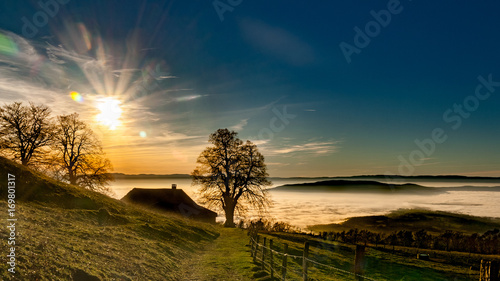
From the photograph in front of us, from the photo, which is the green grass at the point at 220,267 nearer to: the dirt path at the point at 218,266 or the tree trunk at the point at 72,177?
the dirt path at the point at 218,266

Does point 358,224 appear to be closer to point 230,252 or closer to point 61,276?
point 230,252

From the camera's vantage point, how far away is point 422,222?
105250 millimetres

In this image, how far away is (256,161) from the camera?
1660 inches

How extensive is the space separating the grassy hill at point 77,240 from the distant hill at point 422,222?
268ft

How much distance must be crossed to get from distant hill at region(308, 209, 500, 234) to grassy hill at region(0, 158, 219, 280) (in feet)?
268

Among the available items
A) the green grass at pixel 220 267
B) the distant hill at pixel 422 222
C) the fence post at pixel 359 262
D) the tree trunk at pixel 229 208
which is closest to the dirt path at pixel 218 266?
the green grass at pixel 220 267

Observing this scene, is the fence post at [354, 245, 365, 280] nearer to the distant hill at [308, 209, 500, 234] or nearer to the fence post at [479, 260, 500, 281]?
the fence post at [479, 260, 500, 281]

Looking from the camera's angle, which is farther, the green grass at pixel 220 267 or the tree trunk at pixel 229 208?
the tree trunk at pixel 229 208

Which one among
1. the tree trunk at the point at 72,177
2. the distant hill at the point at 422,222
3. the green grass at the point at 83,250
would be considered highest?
the tree trunk at the point at 72,177

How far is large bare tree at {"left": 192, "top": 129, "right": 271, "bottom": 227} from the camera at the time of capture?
136 ft

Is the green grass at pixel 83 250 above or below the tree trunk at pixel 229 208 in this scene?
above

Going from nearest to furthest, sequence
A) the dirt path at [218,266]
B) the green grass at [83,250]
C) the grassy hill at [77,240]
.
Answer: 1. the green grass at [83,250]
2. the grassy hill at [77,240]
3. the dirt path at [218,266]

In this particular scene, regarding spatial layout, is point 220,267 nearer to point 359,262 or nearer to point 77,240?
point 77,240

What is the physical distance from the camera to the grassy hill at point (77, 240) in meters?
9.24
